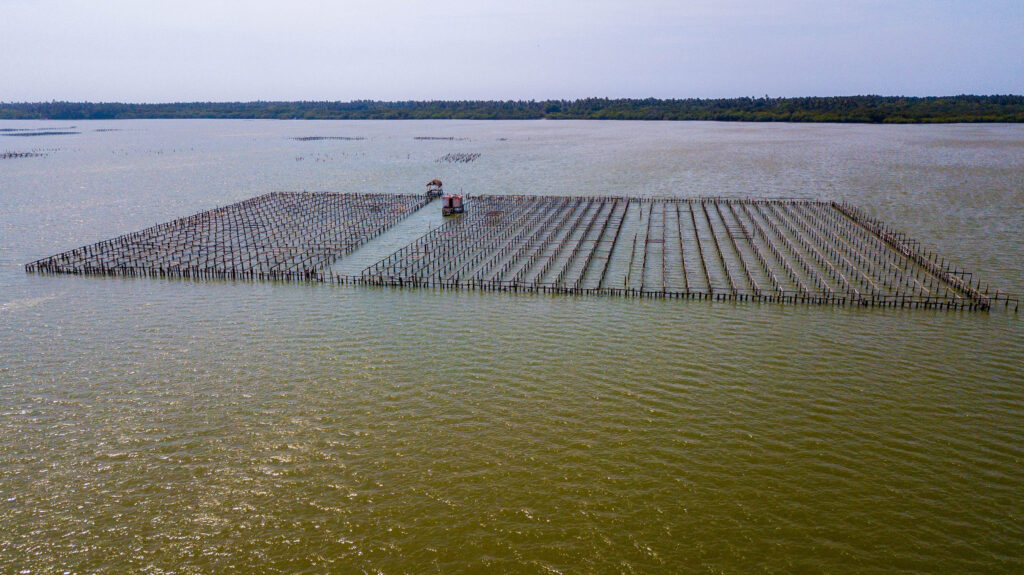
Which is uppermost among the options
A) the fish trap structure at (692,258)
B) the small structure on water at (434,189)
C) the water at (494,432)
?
the small structure on water at (434,189)

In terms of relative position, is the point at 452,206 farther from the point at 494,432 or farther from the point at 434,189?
the point at 494,432

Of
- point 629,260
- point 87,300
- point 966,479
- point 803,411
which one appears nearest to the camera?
point 966,479

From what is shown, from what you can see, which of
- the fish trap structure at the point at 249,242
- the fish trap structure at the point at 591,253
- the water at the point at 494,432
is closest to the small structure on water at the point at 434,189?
the fish trap structure at the point at 249,242

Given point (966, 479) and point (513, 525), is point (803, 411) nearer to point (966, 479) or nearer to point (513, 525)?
point (966, 479)

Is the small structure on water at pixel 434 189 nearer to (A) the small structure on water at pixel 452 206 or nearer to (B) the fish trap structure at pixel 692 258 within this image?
(A) the small structure on water at pixel 452 206

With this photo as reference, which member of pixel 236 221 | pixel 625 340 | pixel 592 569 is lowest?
pixel 592 569

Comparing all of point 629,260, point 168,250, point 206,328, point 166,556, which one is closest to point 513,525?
point 166,556
